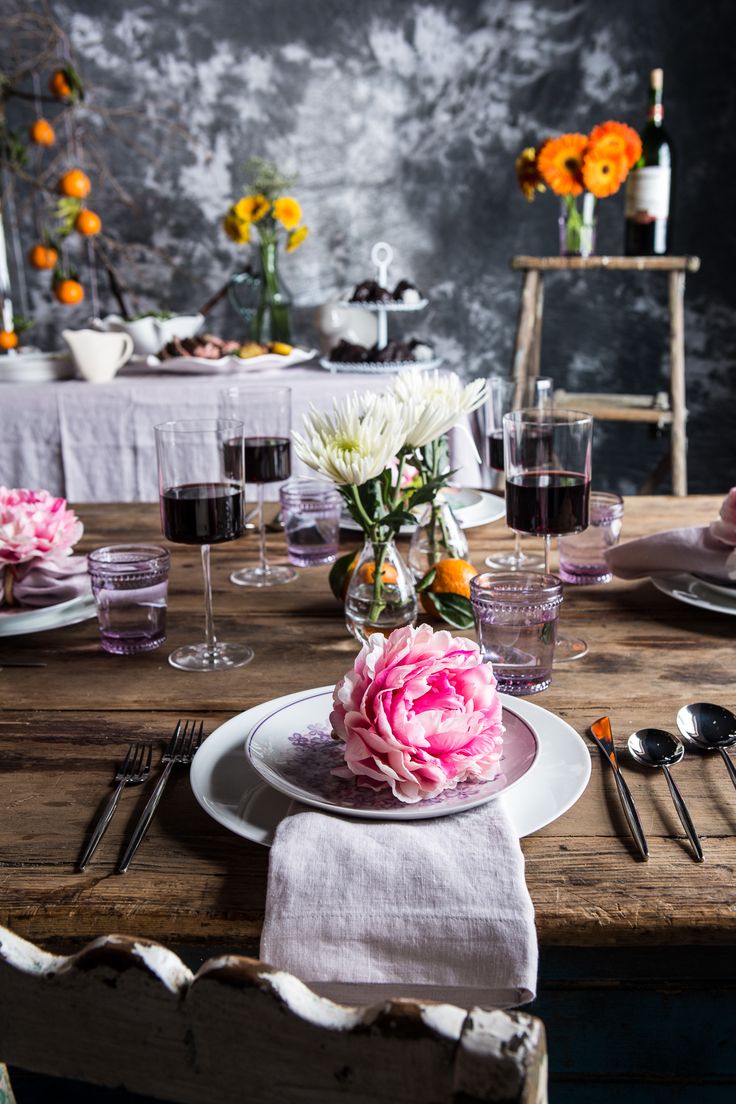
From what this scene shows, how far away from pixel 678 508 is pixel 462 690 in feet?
3.12

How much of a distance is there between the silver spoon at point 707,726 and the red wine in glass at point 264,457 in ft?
2.06

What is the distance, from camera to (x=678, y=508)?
1519 mm

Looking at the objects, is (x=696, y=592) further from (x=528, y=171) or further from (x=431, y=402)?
(x=528, y=171)

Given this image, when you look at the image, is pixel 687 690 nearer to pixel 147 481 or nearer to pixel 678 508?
pixel 678 508

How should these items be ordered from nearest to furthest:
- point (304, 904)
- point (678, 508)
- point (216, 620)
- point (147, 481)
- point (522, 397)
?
point (304, 904)
point (216, 620)
point (522, 397)
point (678, 508)
point (147, 481)

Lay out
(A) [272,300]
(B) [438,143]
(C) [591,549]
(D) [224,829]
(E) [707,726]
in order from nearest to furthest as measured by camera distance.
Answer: (D) [224,829] < (E) [707,726] < (C) [591,549] < (A) [272,300] < (B) [438,143]

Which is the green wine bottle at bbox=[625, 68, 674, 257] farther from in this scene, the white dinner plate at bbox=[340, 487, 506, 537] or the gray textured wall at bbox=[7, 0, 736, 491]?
the white dinner plate at bbox=[340, 487, 506, 537]

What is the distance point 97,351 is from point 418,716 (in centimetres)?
223

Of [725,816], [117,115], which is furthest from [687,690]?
[117,115]

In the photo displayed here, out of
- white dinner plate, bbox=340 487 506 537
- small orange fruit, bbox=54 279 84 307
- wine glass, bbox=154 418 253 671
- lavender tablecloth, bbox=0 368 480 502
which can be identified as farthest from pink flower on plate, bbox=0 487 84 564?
small orange fruit, bbox=54 279 84 307

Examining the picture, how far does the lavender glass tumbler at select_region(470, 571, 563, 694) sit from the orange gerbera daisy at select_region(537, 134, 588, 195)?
6.41ft

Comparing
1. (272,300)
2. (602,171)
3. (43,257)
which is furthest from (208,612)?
(43,257)

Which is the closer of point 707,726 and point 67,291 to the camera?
point 707,726

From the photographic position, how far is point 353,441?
0.90m
